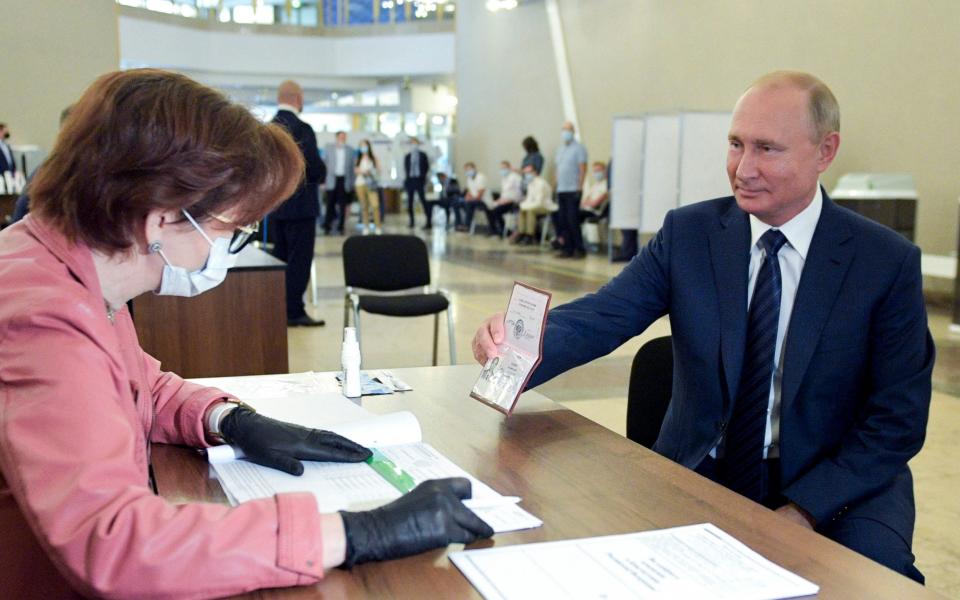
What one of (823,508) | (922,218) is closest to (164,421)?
(823,508)

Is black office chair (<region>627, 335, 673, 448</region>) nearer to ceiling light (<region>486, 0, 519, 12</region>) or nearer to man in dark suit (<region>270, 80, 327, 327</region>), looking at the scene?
man in dark suit (<region>270, 80, 327, 327</region>)

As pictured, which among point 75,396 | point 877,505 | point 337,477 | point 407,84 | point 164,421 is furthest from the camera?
point 407,84

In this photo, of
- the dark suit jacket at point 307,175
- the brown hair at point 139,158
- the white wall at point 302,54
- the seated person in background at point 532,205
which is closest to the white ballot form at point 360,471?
the brown hair at point 139,158

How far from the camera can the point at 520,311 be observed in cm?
173

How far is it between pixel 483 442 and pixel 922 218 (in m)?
7.24

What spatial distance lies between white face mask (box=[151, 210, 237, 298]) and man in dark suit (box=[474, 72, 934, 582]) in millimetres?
622

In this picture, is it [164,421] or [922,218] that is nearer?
[164,421]

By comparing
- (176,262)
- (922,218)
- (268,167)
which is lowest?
(922,218)

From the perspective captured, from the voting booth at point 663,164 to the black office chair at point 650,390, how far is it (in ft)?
23.6

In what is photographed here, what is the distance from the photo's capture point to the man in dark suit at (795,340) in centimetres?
173

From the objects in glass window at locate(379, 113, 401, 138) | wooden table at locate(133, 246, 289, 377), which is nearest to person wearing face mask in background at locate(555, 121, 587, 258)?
wooden table at locate(133, 246, 289, 377)

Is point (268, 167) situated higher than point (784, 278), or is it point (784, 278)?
point (268, 167)

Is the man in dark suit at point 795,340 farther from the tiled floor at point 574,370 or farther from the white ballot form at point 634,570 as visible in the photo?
the tiled floor at point 574,370

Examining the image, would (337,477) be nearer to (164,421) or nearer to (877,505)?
(164,421)
